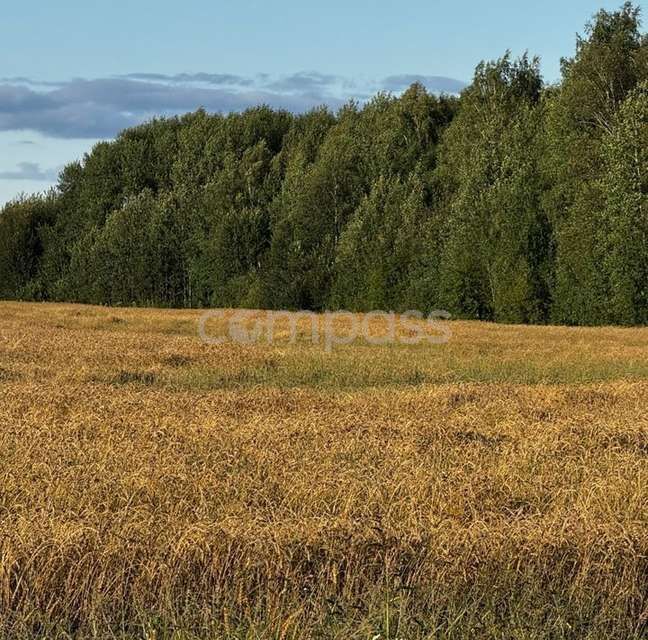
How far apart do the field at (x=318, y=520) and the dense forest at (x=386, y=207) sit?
34.6 meters

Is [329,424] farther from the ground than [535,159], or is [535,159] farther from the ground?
[535,159]

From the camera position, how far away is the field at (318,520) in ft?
16.9

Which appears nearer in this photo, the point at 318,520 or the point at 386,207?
the point at 318,520

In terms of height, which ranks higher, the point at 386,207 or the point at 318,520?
the point at 386,207

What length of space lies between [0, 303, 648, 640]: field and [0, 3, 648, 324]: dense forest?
113ft

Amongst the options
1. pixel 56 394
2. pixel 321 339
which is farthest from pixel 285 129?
pixel 56 394

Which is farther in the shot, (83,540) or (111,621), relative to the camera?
(83,540)

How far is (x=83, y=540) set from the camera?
5.70 meters

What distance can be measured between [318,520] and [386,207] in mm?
56017

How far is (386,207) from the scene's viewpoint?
61.2 m

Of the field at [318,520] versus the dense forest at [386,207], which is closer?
the field at [318,520]

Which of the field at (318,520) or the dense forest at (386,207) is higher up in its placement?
the dense forest at (386,207)

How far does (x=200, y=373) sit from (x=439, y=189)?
4495cm

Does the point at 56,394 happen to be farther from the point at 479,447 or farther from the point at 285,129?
the point at 285,129
